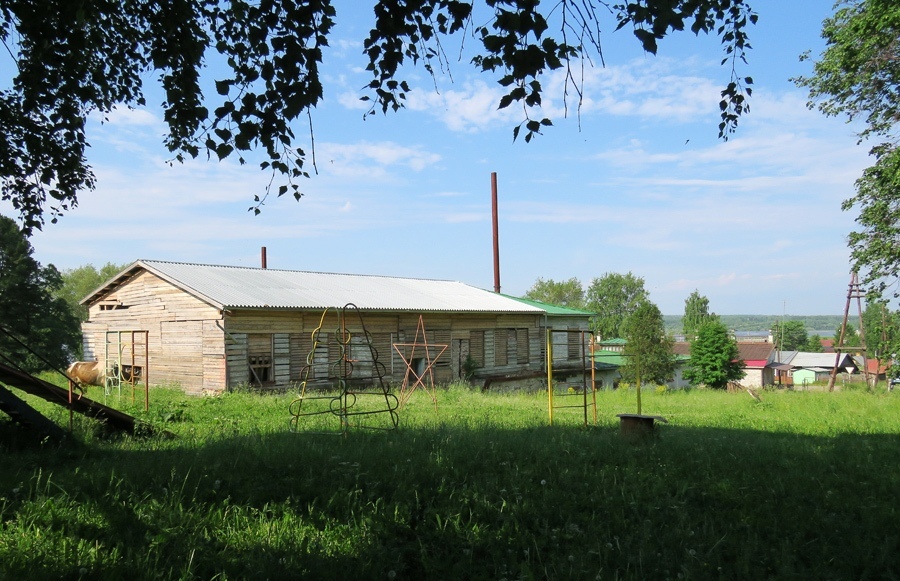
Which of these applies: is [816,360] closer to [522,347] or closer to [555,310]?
[555,310]

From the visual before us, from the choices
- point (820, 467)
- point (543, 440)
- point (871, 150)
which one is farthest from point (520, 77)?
point (871, 150)

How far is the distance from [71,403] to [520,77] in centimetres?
701

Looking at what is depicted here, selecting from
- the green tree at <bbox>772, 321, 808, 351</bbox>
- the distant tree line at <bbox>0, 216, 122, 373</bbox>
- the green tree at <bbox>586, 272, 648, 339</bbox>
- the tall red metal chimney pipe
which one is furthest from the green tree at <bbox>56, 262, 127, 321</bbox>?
the green tree at <bbox>772, 321, 808, 351</bbox>

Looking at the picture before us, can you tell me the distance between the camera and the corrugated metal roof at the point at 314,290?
79.7 feet

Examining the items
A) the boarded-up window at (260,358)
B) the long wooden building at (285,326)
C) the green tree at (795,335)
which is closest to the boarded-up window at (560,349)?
the long wooden building at (285,326)

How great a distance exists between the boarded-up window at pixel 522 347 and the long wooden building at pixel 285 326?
0.05m

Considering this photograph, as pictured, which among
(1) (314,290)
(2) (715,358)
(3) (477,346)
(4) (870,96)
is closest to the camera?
(4) (870,96)

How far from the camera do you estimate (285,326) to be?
80.8ft

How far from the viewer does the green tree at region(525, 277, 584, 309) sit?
91250 millimetres

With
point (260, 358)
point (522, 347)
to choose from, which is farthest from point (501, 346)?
point (260, 358)

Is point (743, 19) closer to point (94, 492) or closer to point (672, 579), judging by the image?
point (672, 579)

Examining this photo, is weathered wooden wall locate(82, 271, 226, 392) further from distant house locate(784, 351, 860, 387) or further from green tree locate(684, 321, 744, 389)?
distant house locate(784, 351, 860, 387)

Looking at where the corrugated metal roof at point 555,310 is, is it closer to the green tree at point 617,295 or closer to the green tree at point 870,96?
the green tree at point 870,96

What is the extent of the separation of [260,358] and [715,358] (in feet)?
89.9
